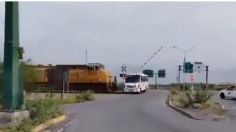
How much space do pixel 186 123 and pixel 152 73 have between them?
3245 inches

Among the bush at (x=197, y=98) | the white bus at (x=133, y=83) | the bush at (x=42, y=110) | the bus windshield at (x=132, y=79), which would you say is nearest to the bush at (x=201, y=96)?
the bush at (x=197, y=98)

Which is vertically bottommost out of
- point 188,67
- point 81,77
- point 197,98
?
point 197,98

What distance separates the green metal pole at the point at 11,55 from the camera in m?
25.2

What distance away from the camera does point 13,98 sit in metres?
25.6

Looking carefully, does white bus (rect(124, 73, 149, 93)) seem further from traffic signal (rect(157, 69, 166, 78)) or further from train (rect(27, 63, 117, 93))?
traffic signal (rect(157, 69, 166, 78))

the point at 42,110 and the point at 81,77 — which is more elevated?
the point at 81,77

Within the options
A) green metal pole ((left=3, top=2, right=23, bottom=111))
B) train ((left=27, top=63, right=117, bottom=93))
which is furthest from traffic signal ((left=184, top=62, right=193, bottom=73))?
green metal pole ((left=3, top=2, right=23, bottom=111))

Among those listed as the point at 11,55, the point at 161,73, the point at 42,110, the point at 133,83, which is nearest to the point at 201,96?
the point at 42,110

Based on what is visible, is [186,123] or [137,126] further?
[186,123]

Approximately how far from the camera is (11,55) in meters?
25.4

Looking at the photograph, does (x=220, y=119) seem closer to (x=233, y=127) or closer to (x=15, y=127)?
(x=233, y=127)

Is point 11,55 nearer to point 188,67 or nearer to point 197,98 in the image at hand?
point 197,98

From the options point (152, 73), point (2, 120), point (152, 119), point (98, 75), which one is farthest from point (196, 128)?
point (152, 73)

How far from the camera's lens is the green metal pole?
25.2 metres
